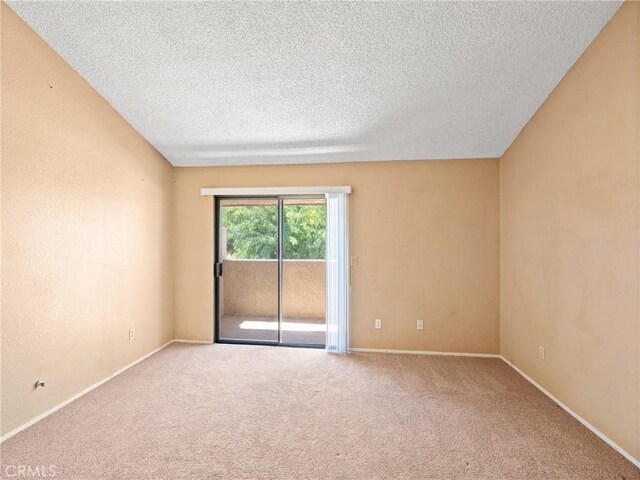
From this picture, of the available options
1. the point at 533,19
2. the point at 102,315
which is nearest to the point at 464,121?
the point at 533,19

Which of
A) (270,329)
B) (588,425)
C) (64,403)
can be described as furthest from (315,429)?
(270,329)

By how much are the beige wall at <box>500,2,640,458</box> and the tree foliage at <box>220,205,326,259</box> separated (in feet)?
7.63

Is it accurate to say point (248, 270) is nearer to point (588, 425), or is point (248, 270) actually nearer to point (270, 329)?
point (270, 329)

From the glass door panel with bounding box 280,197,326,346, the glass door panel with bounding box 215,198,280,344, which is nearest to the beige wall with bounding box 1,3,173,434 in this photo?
the glass door panel with bounding box 215,198,280,344

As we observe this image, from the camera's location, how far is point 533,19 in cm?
196

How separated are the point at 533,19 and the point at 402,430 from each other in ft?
9.54

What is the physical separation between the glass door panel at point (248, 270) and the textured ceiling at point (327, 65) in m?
0.99

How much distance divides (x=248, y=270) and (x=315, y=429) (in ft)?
8.58

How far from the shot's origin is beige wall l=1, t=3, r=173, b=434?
207 centimetres

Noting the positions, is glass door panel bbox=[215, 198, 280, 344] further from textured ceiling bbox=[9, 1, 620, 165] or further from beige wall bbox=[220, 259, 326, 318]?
textured ceiling bbox=[9, 1, 620, 165]

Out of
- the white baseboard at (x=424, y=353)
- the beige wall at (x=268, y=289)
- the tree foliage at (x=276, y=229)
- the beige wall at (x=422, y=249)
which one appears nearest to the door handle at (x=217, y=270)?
the beige wall at (x=268, y=289)

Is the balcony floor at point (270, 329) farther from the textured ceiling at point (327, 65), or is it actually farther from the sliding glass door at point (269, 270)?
the textured ceiling at point (327, 65)

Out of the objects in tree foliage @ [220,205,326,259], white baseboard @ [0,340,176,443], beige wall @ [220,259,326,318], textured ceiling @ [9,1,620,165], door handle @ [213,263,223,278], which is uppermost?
textured ceiling @ [9,1,620,165]

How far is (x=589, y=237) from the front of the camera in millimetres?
2174
